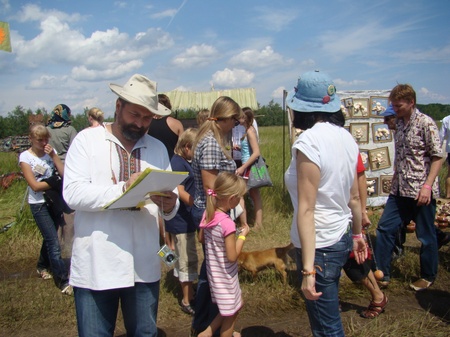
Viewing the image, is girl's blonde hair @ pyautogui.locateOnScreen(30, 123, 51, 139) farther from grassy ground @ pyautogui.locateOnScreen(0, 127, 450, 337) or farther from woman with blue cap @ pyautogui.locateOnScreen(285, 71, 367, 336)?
woman with blue cap @ pyautogui.locateOnScreen(285, 71, 367, 336)

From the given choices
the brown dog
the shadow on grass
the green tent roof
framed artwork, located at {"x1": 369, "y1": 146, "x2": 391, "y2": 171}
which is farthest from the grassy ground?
the green tent roof

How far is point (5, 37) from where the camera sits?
4969 millimetres

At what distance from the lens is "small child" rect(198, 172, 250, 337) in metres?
2.71

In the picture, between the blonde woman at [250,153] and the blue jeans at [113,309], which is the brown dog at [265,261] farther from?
the blue jeans at [113,309]

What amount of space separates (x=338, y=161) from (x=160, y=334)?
2.26 meters

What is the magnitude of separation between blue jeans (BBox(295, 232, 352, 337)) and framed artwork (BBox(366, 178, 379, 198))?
4.68m

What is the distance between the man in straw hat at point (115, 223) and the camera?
1959 millimetres

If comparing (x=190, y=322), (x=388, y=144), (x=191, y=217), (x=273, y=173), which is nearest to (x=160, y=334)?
(x=190, y=322)

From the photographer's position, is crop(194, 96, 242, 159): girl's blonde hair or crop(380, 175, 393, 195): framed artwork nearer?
crop(194, 96, 242, 159): girl's blonde hair

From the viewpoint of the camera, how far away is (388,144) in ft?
21.0

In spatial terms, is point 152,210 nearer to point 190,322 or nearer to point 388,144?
point 190,322

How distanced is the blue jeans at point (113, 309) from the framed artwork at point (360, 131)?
4940 mm

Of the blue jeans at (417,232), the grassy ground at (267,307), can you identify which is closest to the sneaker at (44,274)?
the grassy ground at (267,307)

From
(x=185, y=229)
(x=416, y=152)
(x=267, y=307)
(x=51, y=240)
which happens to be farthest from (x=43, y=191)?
(x=416, y=152)
